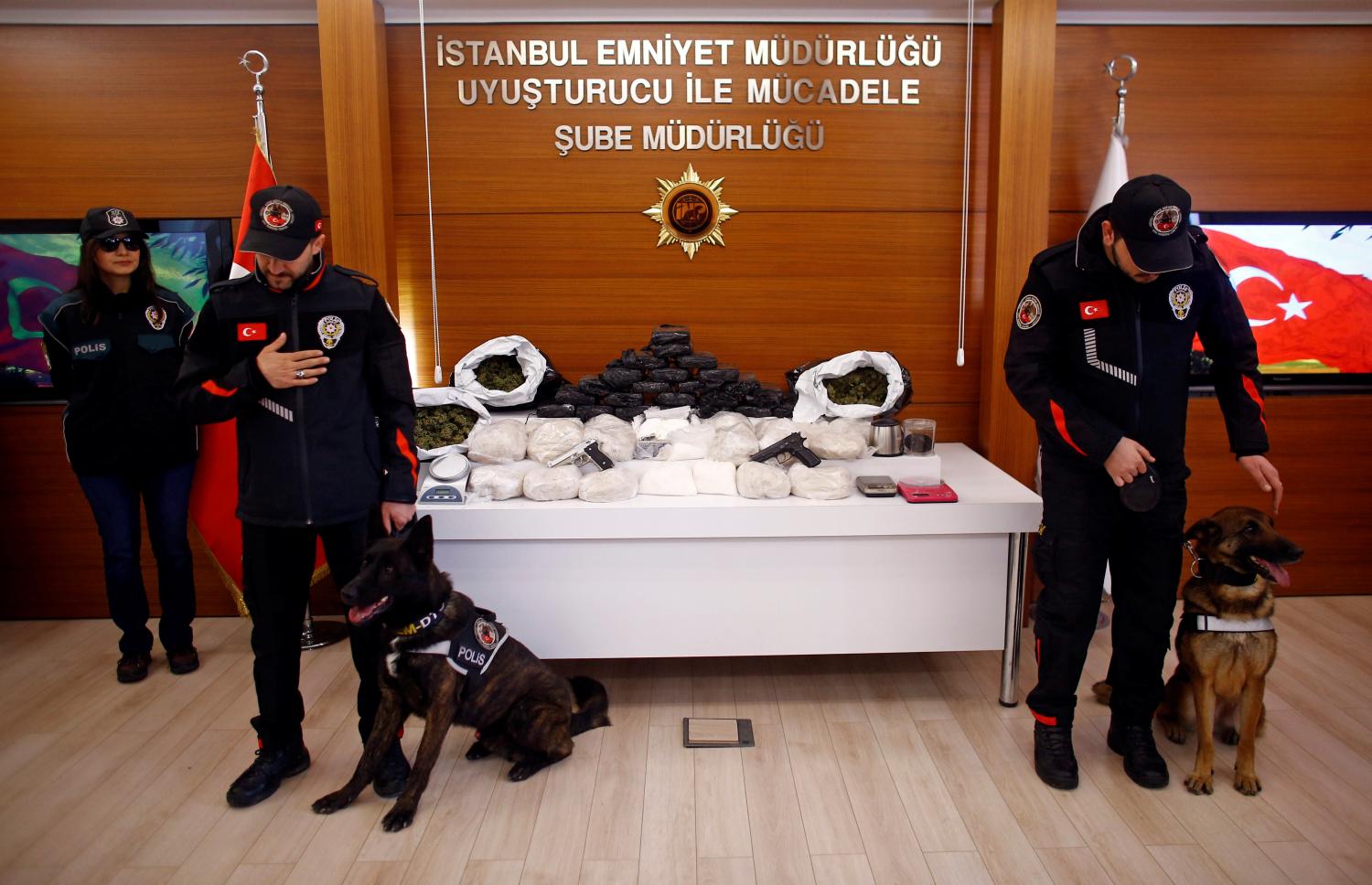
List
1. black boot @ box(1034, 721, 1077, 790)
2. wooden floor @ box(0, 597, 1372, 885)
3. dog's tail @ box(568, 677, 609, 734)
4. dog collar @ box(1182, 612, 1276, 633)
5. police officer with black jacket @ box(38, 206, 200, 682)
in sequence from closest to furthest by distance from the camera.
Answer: wooden floor @ box(0, 597, 1372, 885), dog collar @ box(1182, 612, 1276, 633), black boot @ box(1034, 721, 1077, 790), dog's tail @ box(568, 677, 609, 734), police officer with black jacket @ box(38, 206, 200, 682)

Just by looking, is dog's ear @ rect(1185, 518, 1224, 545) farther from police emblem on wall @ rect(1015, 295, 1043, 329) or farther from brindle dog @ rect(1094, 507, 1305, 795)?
police emblem on wall @ rect(1015, 295, 1043, 329)

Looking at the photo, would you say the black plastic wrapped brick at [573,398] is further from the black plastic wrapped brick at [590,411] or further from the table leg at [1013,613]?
the table leg at [1013,613]

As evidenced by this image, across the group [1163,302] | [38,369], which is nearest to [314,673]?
[38,369]

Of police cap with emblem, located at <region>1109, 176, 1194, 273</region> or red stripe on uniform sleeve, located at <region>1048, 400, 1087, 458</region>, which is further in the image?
red stripe on uniform sleeve, located at <region>1048, 400, 1087, 458</region>

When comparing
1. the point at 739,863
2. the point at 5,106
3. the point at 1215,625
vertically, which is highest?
the point at 5,106

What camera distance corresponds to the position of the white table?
3.31 meters

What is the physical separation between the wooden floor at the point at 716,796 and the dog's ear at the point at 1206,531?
76cm

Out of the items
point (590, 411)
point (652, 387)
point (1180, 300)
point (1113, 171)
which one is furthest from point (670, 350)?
point (1113, 171)

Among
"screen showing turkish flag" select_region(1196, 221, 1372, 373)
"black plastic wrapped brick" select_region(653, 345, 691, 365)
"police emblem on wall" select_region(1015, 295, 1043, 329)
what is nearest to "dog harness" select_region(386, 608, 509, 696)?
"black plastic wrapped brick" select_region(653, 345, 691, 365)

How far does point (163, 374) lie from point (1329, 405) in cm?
507

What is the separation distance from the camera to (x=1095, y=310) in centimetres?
281

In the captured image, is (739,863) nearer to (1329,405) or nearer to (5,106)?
(1329,405)

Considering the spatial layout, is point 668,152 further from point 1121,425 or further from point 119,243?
point 1121,425

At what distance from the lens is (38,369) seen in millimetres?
4297
